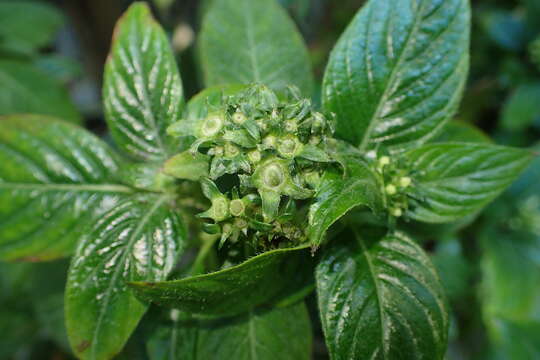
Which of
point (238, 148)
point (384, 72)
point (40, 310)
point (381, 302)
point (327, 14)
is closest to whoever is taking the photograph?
point (238, 148)

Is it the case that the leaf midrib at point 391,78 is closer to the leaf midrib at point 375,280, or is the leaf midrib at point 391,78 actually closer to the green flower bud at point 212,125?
the leaf midrib at point 375,280

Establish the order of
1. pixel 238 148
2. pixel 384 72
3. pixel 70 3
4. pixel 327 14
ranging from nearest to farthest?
pixel 238 148 → pixel 384 72 → pixel 327 14 → pixel 70 3

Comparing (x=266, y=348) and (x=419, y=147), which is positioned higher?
(x=419, y=147)

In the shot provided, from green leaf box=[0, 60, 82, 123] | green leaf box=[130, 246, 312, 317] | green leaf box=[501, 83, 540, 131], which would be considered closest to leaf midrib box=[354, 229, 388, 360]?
green leaf box=[130, 246, 312, 317]

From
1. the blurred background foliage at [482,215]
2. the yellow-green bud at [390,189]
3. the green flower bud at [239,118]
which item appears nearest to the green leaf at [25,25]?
the blurred background foliage at [482,215]

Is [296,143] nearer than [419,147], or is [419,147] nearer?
[296,143]

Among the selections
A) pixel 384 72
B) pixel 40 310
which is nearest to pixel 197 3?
pixel 40 310

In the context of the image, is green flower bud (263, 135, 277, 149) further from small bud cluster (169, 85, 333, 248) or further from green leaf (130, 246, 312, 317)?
green leaf (130, 246, 312, 317)

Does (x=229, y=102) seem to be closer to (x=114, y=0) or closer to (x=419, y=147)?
(x=419, y=147)

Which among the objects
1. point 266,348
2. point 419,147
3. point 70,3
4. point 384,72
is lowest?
point 266,348
